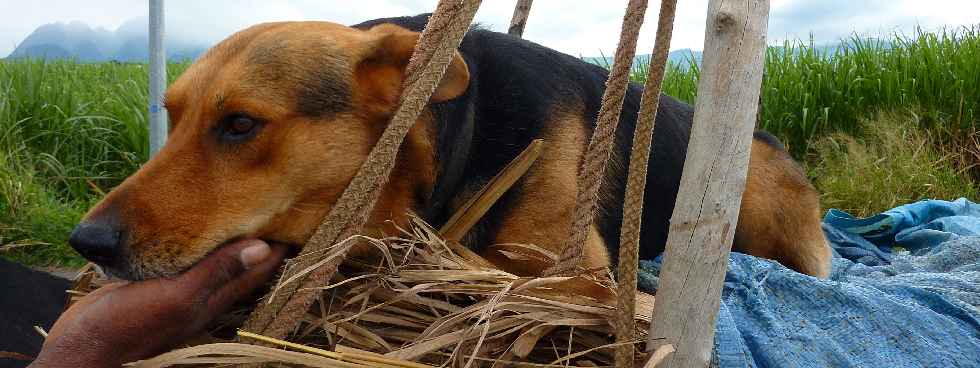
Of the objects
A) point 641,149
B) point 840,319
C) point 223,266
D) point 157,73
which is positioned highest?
point 641,149

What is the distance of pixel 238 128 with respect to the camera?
1.96 meters

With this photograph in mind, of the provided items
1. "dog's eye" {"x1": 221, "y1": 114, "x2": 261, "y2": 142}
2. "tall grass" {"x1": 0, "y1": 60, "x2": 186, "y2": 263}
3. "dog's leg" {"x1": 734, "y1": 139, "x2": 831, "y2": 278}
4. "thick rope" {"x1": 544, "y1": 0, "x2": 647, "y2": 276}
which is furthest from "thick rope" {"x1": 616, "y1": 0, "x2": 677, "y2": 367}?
"tall grass" {"x1": 0, "y1": 60, "x2": 186, "y2": 263}

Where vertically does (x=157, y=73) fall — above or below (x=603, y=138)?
below

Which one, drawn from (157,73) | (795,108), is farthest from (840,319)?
(795,108)

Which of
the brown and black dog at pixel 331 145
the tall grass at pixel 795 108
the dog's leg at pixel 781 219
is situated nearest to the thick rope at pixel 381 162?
→ the brown and black dog at pixel 331 145

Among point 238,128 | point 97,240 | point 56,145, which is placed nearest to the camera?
point 97,240

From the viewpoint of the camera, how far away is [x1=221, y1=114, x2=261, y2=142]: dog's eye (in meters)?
1.96

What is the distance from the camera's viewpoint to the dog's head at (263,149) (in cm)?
178

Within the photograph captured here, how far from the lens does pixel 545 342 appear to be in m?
1.66

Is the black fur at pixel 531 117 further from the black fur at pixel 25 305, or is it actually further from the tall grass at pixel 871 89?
the tall grass at pixel 871 89

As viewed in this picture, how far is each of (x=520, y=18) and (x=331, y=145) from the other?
7.45ft

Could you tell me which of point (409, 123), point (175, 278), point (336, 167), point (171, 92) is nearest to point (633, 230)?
point (409, 123)

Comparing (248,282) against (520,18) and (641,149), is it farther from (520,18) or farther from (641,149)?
(520,18)

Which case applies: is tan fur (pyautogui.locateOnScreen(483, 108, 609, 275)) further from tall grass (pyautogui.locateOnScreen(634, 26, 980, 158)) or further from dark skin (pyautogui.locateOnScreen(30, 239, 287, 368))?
tall grass (pyautogui.locateOnScreen(634, 26, 980, 158))
